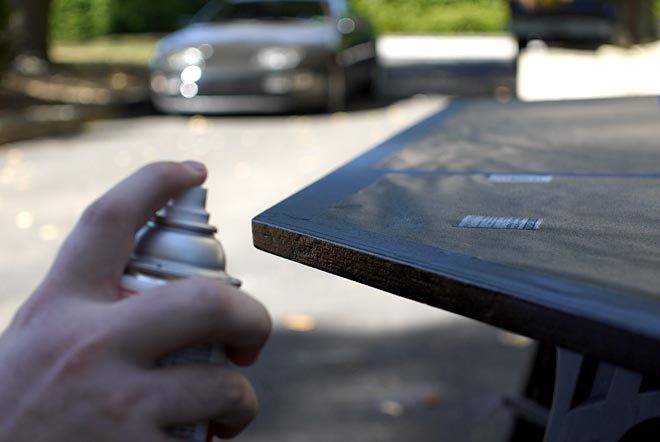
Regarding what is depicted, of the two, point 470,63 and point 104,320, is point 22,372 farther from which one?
point 470,63

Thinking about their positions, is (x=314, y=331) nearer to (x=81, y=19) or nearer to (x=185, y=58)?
(x=185, y=58)

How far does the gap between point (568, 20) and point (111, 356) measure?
19.2 m

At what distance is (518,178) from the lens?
1.70m

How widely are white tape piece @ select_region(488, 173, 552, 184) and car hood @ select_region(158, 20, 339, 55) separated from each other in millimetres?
9050

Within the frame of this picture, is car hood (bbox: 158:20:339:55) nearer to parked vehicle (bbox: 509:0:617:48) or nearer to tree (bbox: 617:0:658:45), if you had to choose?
parked vehicle (bbox: 509:0:617:48)

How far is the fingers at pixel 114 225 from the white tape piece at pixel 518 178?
0.75 meters

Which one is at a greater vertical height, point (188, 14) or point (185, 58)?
point (185, 58)

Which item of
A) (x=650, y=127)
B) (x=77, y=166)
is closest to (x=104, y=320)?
(x=650, y=127)

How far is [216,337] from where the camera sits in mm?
917

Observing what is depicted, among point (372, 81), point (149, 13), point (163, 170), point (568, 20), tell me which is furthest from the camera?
point (149, 13)

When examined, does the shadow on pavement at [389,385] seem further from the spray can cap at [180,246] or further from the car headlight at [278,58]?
the car headlight at [278,58]

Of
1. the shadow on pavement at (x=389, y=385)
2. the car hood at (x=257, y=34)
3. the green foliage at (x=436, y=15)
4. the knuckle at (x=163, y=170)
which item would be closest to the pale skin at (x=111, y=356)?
the knuckle at (x=163, y=170)

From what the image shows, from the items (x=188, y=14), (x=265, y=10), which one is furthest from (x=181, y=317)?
(x=188, y=14)

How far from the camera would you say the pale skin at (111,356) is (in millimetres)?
851
